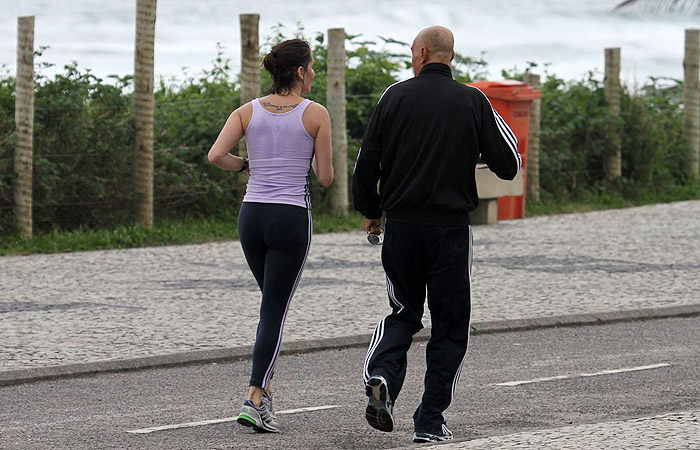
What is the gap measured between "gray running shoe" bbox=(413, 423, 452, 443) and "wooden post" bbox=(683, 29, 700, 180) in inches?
632

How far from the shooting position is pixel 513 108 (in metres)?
17.6

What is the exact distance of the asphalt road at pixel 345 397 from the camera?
6.52m

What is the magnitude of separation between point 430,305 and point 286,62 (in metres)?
1.38

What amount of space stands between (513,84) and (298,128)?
1139 cm

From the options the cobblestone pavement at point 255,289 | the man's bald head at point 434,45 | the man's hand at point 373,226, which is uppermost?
the man's bald head at point 434,45

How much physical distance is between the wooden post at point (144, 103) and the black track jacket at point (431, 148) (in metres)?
9.56

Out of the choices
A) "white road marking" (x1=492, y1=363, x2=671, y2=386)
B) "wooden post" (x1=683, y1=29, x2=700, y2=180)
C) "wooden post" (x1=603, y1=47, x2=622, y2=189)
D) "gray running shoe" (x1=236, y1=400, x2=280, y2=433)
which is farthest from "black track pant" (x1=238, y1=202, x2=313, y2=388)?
"wooden post" (x1=683, y1=29, x2=700, y2=180)

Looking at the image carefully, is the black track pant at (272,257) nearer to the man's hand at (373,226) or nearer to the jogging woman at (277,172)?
the jogging woman at (277,172)

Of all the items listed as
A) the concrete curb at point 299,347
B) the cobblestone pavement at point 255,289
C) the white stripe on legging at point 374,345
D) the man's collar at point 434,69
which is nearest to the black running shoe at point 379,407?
the white stripe on legging at point 374,345

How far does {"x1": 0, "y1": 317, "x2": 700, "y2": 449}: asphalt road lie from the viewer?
6.52 meters

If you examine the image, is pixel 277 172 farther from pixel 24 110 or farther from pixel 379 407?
pixel 24 110

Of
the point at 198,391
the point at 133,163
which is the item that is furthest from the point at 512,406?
the point at 133,163

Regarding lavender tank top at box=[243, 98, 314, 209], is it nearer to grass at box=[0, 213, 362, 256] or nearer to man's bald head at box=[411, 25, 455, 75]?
man's bald head at box=[411, 25, 455, 75]

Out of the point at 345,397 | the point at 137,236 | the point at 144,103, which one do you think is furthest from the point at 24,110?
the point at 345,397
